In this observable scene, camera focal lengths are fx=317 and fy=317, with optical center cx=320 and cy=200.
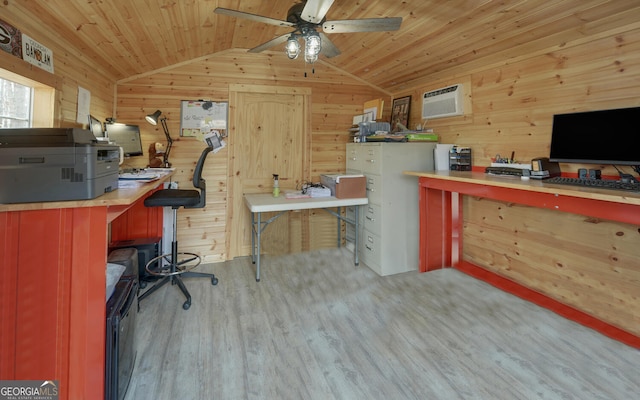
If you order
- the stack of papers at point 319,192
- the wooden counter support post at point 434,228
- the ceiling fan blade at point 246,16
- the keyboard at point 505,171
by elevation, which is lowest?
the wooden counter support post at point 434,228

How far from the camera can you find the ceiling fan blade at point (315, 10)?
1699 mm

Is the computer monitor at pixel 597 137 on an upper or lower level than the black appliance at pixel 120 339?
upper

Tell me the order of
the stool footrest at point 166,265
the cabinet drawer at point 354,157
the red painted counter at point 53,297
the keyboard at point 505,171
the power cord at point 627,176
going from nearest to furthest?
the red painted counter at point 53,297
the power cord at point 627,176
the keyboard at point 505,171
the stool footrest at point 166,265
the cabinet drawer at point 354,157

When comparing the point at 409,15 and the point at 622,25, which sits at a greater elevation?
the point at 409,15

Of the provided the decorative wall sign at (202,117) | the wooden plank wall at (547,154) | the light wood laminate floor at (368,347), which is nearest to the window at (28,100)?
the decorative wall sign at (202,117)

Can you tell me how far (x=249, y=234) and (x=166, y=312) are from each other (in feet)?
4.76

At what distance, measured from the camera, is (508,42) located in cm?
253

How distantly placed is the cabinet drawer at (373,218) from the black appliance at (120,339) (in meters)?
2.19

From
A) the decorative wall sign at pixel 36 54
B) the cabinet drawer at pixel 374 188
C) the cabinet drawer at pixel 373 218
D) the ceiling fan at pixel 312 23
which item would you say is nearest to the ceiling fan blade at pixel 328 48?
the ceiling fan at pixel 312 23

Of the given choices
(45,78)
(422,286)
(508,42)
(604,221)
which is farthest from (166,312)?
(508,42)

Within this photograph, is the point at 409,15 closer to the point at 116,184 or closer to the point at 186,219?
the point at 116,184

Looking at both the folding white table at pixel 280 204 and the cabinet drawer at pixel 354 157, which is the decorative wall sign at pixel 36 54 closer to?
the folding white table at pixel 280 204

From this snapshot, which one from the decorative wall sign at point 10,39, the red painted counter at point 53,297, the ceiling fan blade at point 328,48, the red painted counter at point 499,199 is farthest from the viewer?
the ceiling fan blade at point 328,48

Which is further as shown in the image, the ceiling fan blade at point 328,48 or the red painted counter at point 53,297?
the ceiling fan blade at point 328,48
